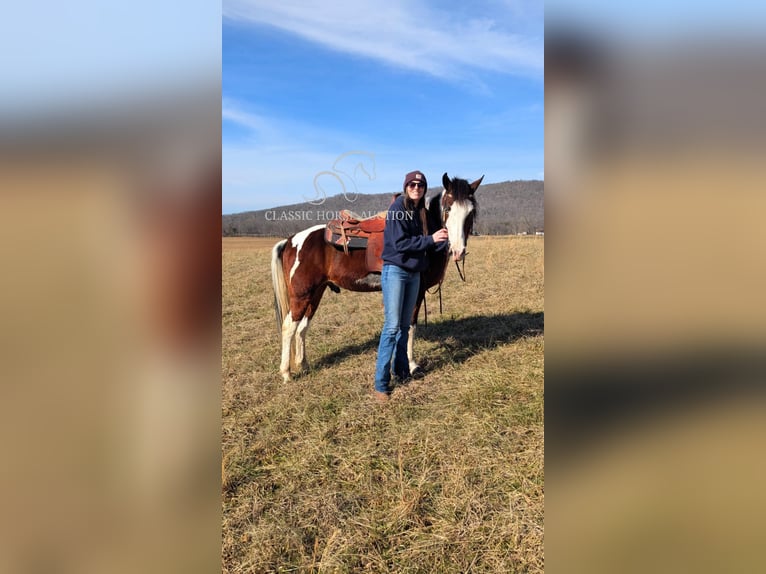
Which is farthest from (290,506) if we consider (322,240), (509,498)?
(322,240)

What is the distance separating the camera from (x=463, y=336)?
18.1 feet

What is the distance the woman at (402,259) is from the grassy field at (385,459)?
0.52 m

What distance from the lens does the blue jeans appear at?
3623 mm

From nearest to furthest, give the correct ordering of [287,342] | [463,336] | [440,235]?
[440,235] < [287,342] < [463,336]

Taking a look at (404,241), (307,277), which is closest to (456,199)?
(404,241)

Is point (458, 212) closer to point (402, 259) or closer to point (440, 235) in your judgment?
point (440, 235)

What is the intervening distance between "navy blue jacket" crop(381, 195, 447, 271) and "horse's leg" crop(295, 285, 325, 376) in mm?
1333

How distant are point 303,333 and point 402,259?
1.70 metres

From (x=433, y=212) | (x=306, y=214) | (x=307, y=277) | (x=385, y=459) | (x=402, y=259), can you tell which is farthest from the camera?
(x=307, y=277)

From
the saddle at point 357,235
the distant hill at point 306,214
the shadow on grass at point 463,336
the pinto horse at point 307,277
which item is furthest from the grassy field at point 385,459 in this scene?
the saddle at point 357,235

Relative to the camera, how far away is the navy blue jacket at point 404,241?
340 cm

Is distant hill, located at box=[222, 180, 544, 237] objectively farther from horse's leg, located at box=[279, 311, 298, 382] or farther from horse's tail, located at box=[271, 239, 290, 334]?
horse's leg, located at box=[279, 311, 298, 382]
